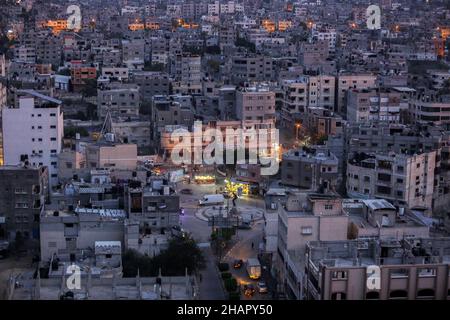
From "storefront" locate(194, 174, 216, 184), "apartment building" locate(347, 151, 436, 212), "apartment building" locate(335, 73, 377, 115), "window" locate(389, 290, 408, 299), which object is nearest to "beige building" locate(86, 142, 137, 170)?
"storefront" locate(194, 174, 216, 184)

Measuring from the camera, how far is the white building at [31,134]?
888cm

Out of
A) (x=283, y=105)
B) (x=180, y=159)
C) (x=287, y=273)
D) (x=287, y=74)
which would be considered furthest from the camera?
(x=287, y=74)

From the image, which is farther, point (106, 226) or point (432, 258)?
point (106, 226)

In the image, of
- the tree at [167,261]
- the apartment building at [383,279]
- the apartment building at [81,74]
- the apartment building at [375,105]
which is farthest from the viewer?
the apartment building at [81,74]

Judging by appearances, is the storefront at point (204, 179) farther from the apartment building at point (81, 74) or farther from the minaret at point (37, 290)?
the apartment building at point (81, 74)

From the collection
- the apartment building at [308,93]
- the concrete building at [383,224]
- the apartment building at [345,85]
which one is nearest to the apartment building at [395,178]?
the concrete building at [383,224]

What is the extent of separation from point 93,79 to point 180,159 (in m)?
5.70

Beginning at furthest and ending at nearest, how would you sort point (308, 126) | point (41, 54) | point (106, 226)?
point (41, 54) → point (308, 126) → point (106, 226)

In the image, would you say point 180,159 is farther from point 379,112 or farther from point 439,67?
point 439,67

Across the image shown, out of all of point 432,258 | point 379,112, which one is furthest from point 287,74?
point 432,258

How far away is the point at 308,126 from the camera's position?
455 inches

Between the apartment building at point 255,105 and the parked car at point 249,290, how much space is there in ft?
17.3

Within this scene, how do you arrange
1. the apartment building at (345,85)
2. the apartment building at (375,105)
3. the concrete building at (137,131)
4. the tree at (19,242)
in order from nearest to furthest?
the tree at (19,242), the concrete building at (137,131), the apartment building at (375,105), the apartment building at (345,85)

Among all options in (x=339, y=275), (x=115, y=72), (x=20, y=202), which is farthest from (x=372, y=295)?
(x=115, y=72)
